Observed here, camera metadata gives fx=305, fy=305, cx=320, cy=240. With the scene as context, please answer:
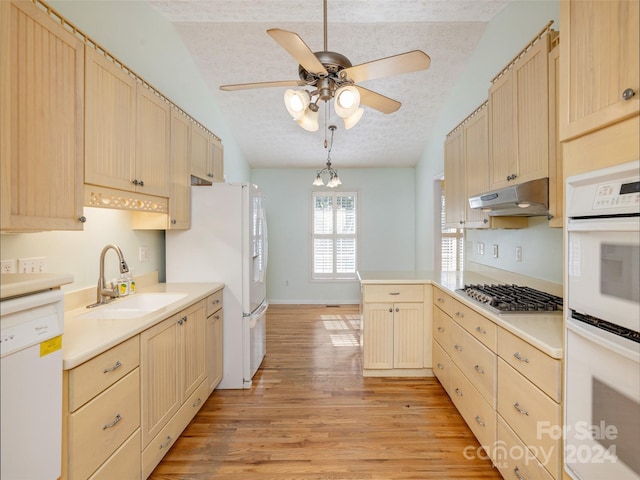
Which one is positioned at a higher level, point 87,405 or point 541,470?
point 87,405

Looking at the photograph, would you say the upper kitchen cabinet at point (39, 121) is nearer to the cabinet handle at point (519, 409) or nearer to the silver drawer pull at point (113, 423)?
the silver drawer pull at point (113, 423)

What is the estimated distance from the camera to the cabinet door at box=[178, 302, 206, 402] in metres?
1.98

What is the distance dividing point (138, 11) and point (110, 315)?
242cm

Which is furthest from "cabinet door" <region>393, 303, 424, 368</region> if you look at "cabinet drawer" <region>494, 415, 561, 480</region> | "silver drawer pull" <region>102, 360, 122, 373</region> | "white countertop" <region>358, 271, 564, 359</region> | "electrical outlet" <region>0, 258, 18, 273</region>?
"electrical outlet" <region>0, 258, 18, 273</region>

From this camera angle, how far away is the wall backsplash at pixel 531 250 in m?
2.14

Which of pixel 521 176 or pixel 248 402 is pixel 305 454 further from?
pixel 521 176

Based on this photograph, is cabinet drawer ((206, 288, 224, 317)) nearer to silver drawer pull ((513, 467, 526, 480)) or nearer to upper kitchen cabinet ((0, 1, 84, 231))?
upper kitchen cabinet ((0, 1, 84, 231))

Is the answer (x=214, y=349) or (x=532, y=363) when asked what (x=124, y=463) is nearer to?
(x=214, y=349)

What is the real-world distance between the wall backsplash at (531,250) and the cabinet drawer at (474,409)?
3.19 feet

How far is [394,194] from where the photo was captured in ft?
19.5

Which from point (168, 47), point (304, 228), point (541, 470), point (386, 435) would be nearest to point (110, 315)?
point (386, 435)

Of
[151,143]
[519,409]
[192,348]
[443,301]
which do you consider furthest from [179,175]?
[519,409]

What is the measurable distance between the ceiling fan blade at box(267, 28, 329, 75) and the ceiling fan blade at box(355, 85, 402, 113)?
0.32 meters

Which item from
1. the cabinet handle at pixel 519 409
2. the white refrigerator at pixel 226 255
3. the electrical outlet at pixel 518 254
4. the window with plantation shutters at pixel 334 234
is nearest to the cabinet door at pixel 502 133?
the electrical outlet at pixel 518 254
